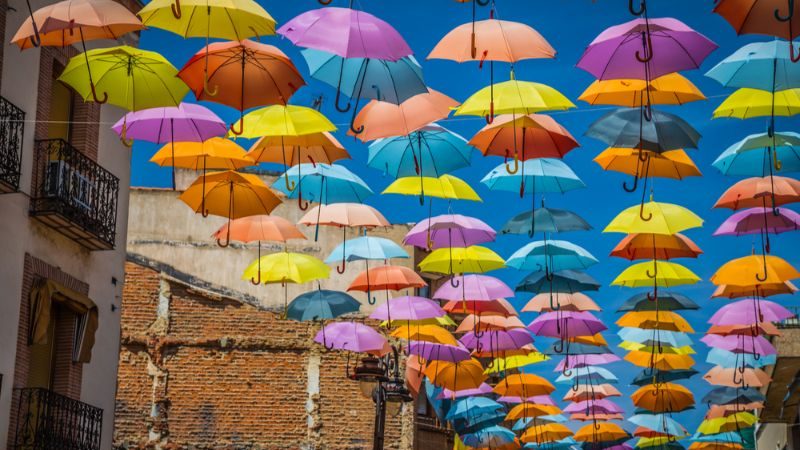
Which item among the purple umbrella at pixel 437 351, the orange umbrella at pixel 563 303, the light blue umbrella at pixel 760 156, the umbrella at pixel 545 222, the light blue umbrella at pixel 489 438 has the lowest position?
the light blue umbrella at pixel 489 438

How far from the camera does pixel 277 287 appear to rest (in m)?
32.2

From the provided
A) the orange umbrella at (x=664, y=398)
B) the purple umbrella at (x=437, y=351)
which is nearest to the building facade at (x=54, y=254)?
the purple umbrella at (x=437, y=351)

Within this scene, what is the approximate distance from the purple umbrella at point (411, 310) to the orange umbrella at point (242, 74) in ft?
25.5

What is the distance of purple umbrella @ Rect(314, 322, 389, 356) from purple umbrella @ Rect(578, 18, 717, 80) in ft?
30.0

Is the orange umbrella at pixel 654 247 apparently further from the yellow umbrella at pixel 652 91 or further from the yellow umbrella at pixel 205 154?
the yellow umbrella at pixel 205 154

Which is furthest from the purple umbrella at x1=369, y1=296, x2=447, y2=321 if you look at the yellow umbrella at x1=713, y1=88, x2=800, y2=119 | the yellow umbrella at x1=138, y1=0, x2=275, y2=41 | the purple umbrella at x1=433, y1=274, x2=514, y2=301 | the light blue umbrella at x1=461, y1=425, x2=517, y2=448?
the light blue umbrella at x1=461, y1=425, x2=517, y2=448

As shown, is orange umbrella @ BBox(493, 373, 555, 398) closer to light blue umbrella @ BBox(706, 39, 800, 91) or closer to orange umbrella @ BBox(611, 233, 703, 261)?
orange umbrella @ BBox(611, 233, 703, 261)

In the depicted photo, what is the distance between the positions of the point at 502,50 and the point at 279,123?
2943 mm

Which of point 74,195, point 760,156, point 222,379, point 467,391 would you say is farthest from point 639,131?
point 222,379

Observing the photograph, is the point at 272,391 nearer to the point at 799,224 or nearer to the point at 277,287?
the point at 277,287

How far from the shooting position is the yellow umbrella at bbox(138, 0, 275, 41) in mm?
13062

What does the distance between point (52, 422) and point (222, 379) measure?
1357 cm

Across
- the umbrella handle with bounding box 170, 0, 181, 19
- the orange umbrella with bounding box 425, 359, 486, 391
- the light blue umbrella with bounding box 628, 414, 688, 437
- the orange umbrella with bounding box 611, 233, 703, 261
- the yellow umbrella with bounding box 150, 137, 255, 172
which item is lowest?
the light blue umbrella with bounding box 628, 414, 688, 437

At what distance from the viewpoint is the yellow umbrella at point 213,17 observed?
13062mm
